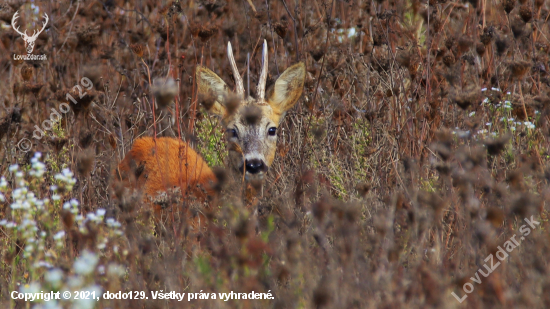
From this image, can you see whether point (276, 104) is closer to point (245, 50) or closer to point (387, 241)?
point (245, 50)

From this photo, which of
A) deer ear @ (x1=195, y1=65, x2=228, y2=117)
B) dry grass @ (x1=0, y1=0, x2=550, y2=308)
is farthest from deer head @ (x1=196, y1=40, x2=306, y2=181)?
dry grass @ (x1=0, y1=0, x2=550, y2=308)

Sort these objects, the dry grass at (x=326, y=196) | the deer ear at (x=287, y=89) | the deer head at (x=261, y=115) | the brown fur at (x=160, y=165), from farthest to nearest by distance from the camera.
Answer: the deer ear at (x=287, y=89), the brown fur at (x=160, y=165), the deer head at (x=261, y=115), the dry grass at (x=326, y=196)

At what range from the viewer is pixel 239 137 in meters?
5.01

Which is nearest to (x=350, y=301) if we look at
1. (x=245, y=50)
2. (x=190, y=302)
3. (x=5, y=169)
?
(x=190, y=302)

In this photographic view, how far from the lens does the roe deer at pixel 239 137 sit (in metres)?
4.84

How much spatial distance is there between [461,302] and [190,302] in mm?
1186

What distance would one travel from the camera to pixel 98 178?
193 inches

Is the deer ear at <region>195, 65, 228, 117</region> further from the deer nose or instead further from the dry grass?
the deer nose

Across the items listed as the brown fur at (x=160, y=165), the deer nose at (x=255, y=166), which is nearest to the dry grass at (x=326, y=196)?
the deer nose at (x=255, y=166)

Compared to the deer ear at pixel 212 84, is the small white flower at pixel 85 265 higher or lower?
higher

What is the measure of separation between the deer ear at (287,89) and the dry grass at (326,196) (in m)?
0.24

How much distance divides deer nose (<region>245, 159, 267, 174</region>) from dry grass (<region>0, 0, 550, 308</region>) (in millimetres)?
143

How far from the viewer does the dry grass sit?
99.7 inches

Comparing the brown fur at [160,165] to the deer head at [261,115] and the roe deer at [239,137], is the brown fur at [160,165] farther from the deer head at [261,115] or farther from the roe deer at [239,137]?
the deer head at [261,115]
